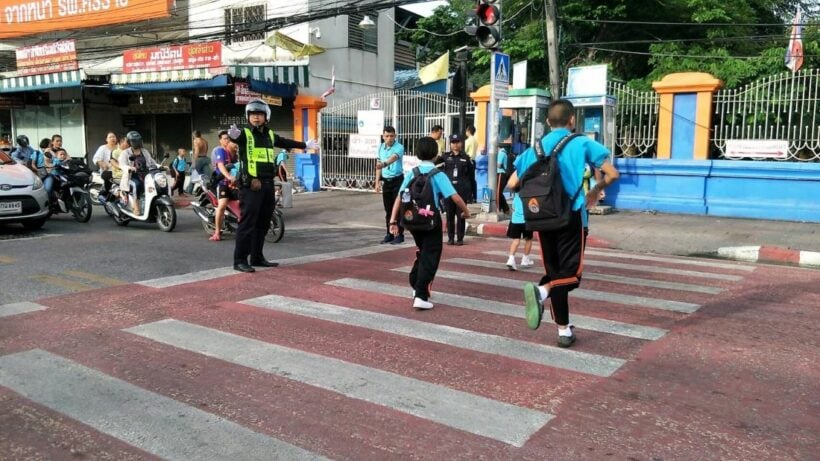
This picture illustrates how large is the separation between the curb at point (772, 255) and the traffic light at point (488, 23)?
5119 mm

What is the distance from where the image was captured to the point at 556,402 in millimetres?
3670

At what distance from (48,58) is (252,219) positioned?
19.1 metres

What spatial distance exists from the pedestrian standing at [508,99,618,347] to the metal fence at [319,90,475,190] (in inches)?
467

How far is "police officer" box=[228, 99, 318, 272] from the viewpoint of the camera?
24.0ft

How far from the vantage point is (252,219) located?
738 centimetres

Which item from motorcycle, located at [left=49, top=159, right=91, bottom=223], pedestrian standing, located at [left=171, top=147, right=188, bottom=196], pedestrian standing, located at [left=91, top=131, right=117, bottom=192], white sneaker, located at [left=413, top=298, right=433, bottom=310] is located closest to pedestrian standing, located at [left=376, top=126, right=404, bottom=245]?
white sneaker, located at [left=413, top=298, right=433, bottom=310]

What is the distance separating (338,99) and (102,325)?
17.2 metres

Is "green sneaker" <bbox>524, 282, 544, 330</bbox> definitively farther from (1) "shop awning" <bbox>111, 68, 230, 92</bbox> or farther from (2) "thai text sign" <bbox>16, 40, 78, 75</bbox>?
(2) "thai text sign" <bbox>16, 40, 78, 75</bbox>

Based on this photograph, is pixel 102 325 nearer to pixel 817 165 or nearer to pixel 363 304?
pixel 363 304

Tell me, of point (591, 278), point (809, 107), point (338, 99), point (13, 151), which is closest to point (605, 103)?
point (809, 107)

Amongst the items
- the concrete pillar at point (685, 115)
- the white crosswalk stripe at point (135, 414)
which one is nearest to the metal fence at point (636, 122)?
the concrete pillar at point (685, 115)

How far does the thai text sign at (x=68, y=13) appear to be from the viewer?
2167 centimetres

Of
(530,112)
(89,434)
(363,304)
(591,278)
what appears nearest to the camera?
(89,434)

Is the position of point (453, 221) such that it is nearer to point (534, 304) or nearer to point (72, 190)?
point (534, 304)
